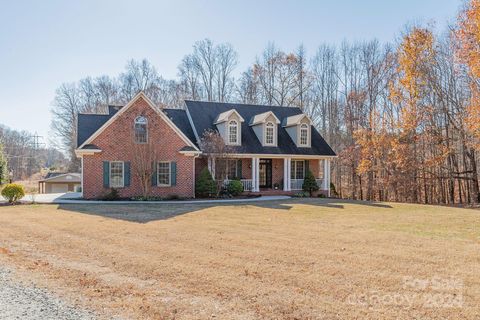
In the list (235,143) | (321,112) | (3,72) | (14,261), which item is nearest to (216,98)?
(321,112)

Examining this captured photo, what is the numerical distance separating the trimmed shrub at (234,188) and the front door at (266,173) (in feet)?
11.3

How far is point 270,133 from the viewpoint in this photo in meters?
25.7

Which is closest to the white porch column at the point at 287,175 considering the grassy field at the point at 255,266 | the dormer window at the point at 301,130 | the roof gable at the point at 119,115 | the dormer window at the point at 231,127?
the dormer window at the point at 301,130

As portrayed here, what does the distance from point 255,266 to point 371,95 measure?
1163 inches

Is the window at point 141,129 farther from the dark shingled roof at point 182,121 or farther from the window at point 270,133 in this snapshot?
the window at point 270,133

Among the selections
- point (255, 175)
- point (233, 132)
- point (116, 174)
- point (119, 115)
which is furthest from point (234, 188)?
point (119, 115)

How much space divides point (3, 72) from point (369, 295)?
25.1 m

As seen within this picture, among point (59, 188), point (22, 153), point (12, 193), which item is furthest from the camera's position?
point (22, 153)

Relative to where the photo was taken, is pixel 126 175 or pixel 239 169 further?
pixel 239 169

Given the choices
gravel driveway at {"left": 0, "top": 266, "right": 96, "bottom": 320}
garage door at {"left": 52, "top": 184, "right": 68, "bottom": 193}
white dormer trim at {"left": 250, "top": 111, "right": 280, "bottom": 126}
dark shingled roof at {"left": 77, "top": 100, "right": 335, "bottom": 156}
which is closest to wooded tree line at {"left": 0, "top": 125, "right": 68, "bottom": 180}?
garage door at {"left": 52, "top": 184, "right": 68, "bottom": 193}

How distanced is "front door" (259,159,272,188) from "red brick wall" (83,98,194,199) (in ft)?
18.7

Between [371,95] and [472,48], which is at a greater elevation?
[371,95]

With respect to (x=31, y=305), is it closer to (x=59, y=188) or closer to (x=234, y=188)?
(x=234, y=188)

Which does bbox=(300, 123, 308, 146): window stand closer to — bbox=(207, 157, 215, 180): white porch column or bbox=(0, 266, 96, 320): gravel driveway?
bbox=(207, 157, 215, 180): white porch column
